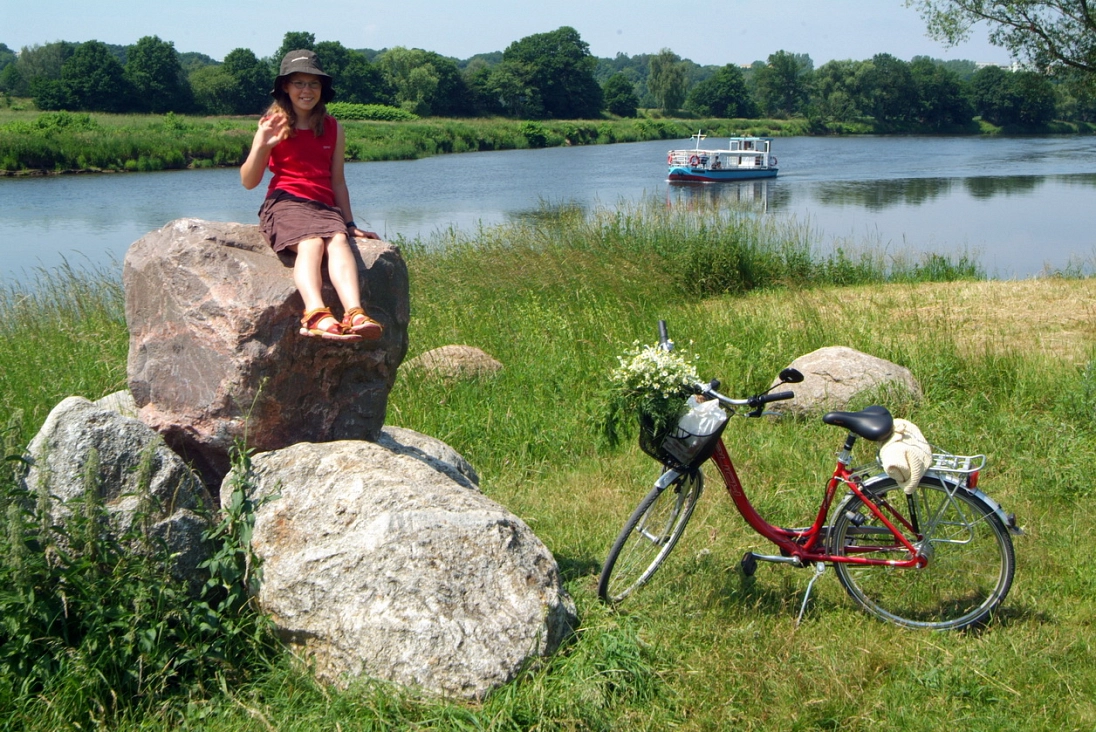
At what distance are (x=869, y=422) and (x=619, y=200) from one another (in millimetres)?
16474

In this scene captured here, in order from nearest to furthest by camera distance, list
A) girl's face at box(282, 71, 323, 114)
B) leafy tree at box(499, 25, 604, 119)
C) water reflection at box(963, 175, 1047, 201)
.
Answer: girl's face at box(282, 71, 323, 114) < water reflection at box(963, 175, 1047, 201) < leafy tree at box(499, 25, 604, 119)

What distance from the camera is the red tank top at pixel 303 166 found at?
4488mm

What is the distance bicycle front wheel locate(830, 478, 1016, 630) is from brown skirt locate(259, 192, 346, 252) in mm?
2528

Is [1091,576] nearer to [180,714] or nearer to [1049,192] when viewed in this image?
[180,714]

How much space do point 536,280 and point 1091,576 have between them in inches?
266

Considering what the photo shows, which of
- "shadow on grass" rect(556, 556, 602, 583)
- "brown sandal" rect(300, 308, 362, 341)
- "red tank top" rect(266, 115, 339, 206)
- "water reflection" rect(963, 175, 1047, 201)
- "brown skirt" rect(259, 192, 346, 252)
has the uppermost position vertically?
"red tank top" rect(266, 115, 339, 206)

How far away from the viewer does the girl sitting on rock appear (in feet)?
13.2

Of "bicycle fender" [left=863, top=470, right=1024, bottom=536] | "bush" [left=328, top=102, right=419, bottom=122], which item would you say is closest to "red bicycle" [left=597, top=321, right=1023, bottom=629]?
"bicycle fender" [left=863, top=470, right=1024, bottom=536]

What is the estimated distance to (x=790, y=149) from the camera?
57.1 meters

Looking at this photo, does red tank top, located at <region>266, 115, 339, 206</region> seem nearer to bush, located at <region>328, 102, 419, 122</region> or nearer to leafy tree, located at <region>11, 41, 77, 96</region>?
bush, located at <region>328, 102, 419, 122</region>

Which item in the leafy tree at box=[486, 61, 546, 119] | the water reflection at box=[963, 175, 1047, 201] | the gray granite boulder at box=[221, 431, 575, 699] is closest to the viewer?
the gray granite boulder at box=[221, 431, 575, 699]

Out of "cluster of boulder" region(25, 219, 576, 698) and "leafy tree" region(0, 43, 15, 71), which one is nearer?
"cluster of boulder" region(25, 219, 576, 698)

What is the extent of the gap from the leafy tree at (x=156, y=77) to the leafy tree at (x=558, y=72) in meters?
25.0

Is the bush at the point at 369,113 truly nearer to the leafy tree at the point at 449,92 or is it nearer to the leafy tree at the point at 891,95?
the leafy tree at the point at 449,92
